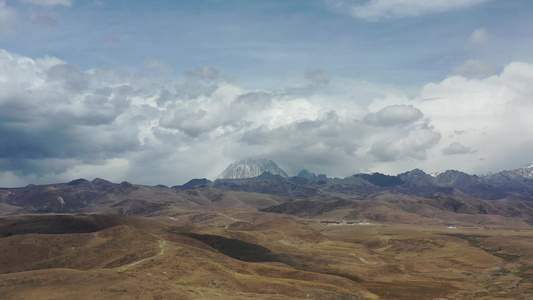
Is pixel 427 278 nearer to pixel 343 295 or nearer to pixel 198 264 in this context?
pixel 343 295

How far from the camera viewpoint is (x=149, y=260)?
14675 centimetres

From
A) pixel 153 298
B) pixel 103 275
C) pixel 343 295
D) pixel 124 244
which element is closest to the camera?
pixel 153 298

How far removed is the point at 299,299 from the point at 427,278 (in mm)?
98637

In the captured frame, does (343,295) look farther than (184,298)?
Yes

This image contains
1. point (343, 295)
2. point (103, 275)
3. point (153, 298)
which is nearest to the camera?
point (153, 298)

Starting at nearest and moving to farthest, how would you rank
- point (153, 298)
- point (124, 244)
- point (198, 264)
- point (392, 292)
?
point (153, 298) < point (198, 264) < point (392, 292) < point (124, 244)

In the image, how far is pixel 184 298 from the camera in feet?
318

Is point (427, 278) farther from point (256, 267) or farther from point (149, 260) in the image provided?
point (149, 260)

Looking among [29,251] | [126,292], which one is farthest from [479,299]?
[29,251]

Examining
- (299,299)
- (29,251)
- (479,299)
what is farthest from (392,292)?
(29,251)

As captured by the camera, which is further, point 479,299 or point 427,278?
point 427,278

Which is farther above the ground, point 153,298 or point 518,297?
point 153,298

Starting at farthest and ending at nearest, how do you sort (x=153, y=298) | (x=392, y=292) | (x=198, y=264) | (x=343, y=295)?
(x=392, y=292) < (x=198, y=264) < (x=343, y=295) < (x=153, y=298)

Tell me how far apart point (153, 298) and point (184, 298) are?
6.25m
